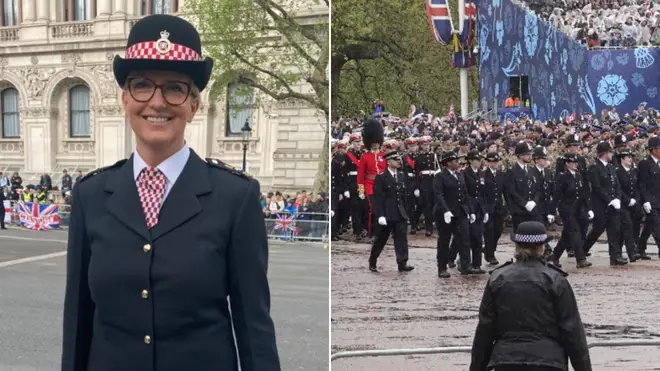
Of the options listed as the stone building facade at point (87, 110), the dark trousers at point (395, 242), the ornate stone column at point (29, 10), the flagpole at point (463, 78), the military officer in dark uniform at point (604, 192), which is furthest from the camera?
the military officer in dark uniform at point (604, 192)

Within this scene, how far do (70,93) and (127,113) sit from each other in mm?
2210

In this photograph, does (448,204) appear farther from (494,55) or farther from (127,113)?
(127,113)

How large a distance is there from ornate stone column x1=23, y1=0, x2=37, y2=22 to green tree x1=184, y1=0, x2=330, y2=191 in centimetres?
70

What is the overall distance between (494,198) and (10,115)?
485 centimetres

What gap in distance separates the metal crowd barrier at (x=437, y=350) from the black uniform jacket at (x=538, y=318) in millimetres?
725

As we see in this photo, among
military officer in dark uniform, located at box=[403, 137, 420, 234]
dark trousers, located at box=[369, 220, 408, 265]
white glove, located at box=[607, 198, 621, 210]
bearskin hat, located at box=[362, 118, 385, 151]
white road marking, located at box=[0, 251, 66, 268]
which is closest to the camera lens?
bearskin hat, located at box=[362, 118, 385, 151]

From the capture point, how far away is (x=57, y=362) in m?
5.67

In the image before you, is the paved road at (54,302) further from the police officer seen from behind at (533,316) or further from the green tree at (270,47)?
the police officer seen from behind at (533,316)

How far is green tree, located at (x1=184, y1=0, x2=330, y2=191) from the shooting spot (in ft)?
12.5

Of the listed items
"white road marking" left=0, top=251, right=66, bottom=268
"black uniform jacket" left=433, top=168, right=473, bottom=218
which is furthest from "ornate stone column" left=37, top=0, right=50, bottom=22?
"black uniform jacket" left=433, top=168, right=473, bottom=218

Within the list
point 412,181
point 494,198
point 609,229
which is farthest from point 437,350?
point 609,229

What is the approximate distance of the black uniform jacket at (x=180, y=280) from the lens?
6.38 ft

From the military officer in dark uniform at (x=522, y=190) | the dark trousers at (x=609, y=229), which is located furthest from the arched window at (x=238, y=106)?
the dark trousers at (x=609, y=229)

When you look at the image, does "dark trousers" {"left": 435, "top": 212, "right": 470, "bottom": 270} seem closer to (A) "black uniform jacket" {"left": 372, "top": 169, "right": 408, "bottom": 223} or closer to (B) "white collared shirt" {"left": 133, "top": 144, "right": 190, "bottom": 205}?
(A) "black uniform jacket" {"left": 372, "top": 169, "right": 408, "bottom": 223}
